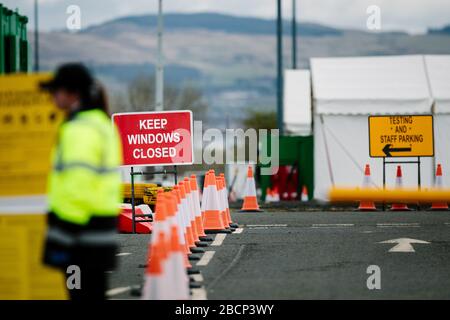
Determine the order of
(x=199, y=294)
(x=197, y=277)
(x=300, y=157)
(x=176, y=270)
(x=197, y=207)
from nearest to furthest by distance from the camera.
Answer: (x=176, y=270) < (x=199, y=294) < (x=197, y=277) < (x=197, y=207) < (x=300, y=157)

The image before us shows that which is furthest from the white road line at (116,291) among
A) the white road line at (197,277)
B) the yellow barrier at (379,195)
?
the yellow barrier at (379,195)

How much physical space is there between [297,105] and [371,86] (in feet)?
13.1

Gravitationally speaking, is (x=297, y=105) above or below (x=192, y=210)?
above

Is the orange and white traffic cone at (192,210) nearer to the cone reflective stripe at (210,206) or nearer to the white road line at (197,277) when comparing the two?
the cone reflective stripe at (210,206)

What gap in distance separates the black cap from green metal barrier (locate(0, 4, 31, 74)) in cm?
377

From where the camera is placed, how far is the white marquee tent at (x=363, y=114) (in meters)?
33.5

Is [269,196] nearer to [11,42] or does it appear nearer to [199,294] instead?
[11,42]

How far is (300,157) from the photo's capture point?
117 ft

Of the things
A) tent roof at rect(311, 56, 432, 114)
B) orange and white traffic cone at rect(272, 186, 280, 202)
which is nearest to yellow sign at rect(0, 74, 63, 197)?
tent roof at rect(311, 56, 432, 114)

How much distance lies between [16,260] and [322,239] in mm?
9077

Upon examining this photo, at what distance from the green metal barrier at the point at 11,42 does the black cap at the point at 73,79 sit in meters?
3.77

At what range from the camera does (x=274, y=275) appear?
1351 cm

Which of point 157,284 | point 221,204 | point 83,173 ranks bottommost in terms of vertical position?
point 221,204

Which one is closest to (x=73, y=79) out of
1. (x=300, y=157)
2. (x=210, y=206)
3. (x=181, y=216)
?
(x=181, y=216)
